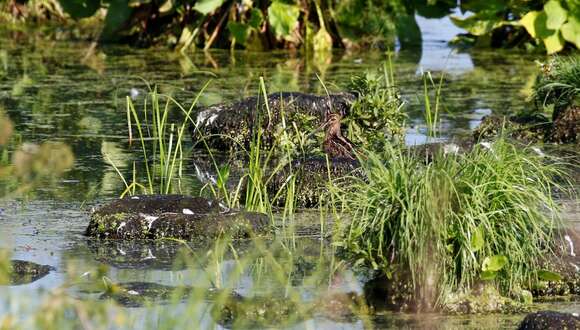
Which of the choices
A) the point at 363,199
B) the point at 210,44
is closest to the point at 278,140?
the point at 363,199

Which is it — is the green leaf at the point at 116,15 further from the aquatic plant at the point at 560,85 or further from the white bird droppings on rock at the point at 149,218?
the white bird droppings on rock at the point at 149,218

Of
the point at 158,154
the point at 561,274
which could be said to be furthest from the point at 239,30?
the point at 561,274

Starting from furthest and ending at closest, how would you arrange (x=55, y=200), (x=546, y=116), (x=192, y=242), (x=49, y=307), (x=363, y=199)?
(x=546, y=116) < (x=55, y=200) < (x=192, y=242) < (x=363, y=199) < (x=49, y=307)

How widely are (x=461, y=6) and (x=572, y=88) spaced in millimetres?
6095

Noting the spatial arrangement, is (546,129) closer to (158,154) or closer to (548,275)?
(158,154)

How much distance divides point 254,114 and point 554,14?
5.46 meters

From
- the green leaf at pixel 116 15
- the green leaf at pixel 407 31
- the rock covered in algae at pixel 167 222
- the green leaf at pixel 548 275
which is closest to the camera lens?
the green leaf at pixel 548 275

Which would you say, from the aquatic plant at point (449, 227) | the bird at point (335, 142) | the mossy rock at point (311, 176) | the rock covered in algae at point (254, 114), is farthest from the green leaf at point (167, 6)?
the aquatic plant at point (449, 227)

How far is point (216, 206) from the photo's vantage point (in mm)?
6566

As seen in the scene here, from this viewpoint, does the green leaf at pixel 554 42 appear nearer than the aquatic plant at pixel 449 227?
No

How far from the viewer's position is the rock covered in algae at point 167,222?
20.9 ft

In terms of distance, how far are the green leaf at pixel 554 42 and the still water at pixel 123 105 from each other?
0.31 meters

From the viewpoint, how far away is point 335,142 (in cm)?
795

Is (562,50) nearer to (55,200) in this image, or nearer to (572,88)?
(572,88)
